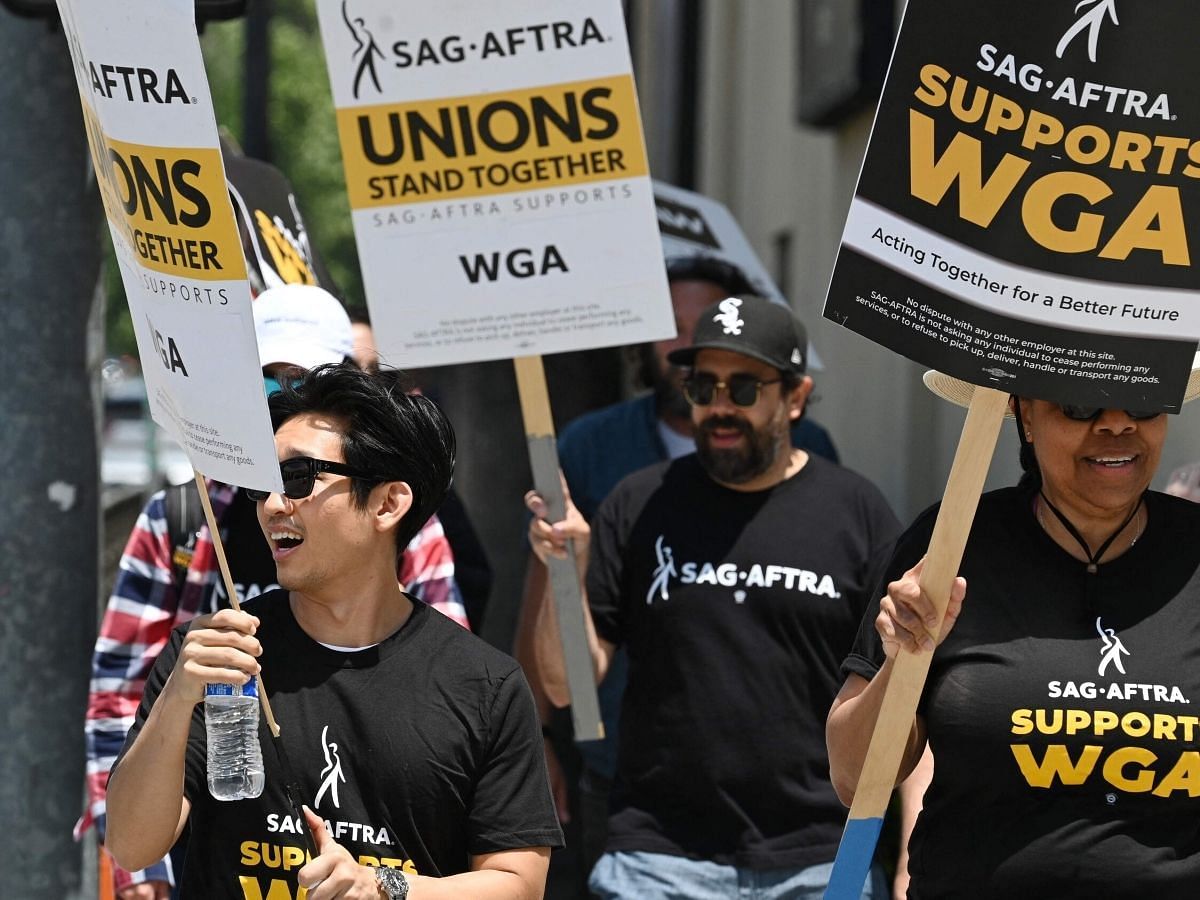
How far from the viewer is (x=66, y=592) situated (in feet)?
16.0

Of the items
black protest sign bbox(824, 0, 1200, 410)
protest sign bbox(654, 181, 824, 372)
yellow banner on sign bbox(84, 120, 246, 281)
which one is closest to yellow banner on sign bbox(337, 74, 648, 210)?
yellow banner on sign bbox(84, 120, 246, 281)

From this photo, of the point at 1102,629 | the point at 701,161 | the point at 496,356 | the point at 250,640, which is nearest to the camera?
the point at 250,640

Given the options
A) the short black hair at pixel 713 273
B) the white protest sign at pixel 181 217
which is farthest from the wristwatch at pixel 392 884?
the short black hair at pixel 713 273

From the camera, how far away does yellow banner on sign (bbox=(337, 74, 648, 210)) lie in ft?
14.5

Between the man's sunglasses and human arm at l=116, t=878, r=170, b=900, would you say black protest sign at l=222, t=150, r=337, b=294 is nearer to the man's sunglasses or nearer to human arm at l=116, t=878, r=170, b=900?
the man's sunglasses

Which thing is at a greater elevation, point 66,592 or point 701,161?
point 66,592

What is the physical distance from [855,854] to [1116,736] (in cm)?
48

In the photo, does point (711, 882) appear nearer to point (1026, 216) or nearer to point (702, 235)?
point (1026, 216)

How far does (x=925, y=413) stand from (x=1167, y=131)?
181 inches

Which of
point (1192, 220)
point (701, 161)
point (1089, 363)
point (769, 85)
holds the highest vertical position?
point (1192, 220)

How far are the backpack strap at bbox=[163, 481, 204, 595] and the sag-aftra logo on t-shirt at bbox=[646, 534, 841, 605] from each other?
110 centimetres

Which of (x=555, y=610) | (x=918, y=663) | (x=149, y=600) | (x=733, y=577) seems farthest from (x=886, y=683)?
(x=149, y=600)

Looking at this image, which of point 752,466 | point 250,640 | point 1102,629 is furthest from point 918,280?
point 752,466

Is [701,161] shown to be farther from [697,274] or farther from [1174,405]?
[1174,405]
